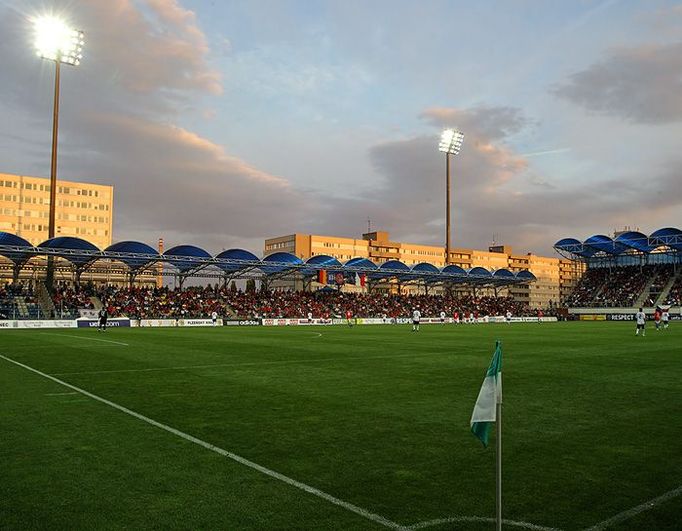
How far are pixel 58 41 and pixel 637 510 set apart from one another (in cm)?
6074

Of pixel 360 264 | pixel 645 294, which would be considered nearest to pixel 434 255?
pixel 645 294

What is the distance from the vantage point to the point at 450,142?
280 ft

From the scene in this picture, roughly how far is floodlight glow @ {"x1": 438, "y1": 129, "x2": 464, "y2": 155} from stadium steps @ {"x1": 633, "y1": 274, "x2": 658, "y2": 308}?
35.7 metres

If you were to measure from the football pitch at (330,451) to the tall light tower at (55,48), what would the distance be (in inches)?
1783

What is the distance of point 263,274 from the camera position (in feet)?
236

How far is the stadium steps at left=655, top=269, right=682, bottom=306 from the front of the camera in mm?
82713

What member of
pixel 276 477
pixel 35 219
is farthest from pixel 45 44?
pixel 35 219

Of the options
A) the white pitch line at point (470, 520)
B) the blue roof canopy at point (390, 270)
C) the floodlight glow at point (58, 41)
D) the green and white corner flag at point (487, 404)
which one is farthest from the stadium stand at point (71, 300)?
the green and white corner flag at point (487, 404)

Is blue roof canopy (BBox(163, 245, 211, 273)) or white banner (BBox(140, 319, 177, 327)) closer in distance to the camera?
white banner (BBox(140, 319, 177, 327))

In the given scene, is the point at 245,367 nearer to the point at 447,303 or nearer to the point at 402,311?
the point at 402,311

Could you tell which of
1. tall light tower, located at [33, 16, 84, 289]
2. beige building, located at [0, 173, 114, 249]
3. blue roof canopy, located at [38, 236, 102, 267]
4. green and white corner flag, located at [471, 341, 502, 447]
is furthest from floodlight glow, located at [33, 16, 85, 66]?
beige building, located at [0, 173, 114, 249]

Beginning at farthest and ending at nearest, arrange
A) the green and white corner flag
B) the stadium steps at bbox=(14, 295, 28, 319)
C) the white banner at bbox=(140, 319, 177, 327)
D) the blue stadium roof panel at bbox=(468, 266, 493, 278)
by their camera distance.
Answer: the blue stadium roof panel at bbox=(468, 266, 493, 278), the white banner at bbox=(140, 319, 177, 327), the stadium steps at bbox=(14, 295, 28, 319), the green and white corner flag

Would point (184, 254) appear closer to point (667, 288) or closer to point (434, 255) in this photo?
point (667, 288)

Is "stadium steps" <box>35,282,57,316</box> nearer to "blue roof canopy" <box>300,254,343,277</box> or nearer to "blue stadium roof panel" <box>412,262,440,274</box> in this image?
"blue roof canopy" <box>300,254,343,277</box>
